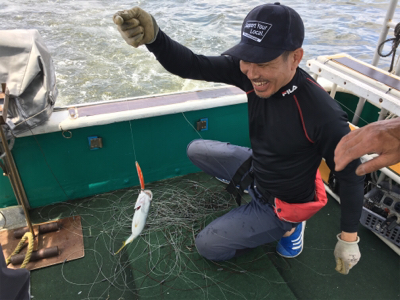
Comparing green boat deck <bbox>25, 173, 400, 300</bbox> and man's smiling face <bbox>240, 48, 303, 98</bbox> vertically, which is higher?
man's smiling face <bbox>240, 48, 303, 98</bbox>

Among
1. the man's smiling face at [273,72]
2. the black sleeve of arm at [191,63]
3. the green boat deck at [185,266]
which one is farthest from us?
the green boat deck at [185,266]

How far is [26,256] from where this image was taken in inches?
86.6

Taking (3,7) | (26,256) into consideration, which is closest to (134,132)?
(26,256)

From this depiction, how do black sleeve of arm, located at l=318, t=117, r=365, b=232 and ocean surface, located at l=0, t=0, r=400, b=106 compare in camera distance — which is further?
ocean surface, located at l=0, t=0, r=400, b=106

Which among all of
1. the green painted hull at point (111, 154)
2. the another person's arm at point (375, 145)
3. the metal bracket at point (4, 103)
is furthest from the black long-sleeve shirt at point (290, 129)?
the metal bracket at point (4, 103)

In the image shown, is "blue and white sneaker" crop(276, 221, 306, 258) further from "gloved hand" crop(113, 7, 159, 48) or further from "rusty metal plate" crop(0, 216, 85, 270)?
"gloved hand" crop(113, 7, 159, 48)

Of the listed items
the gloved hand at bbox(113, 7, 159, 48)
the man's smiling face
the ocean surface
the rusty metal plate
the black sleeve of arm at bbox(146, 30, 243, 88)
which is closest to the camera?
the gloved hand at bbox(113, 7, 159, 48)

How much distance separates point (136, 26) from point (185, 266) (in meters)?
1.69

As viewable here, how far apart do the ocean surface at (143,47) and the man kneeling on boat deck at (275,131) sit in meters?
3.37

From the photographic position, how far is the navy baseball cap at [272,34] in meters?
1.66

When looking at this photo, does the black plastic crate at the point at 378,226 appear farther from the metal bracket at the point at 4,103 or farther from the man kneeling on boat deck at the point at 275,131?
the metal bracket at the point at 4,103

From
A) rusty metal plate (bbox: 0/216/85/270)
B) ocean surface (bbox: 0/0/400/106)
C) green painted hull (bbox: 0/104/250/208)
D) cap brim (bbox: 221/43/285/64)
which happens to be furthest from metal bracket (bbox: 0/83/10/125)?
ocean surface (bbox: 0/0/400/106)

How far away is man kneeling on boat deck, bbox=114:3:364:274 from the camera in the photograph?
1.69 m

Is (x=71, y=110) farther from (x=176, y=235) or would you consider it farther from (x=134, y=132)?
(x=176, y=235)
